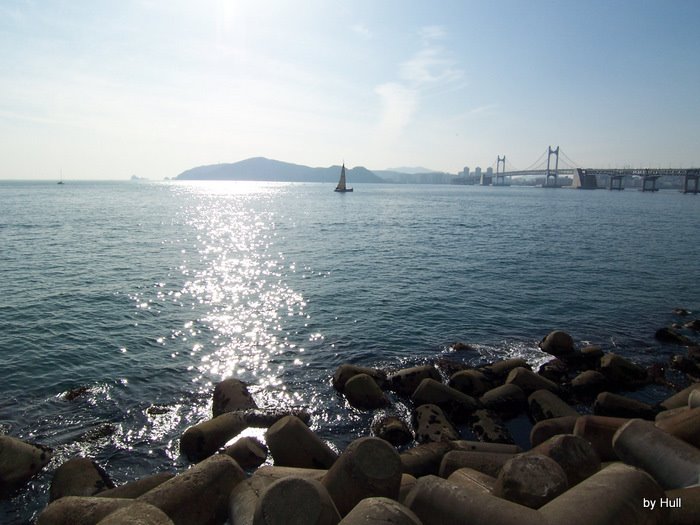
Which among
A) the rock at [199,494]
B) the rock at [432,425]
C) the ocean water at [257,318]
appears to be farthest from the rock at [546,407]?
the rock at [199,494]

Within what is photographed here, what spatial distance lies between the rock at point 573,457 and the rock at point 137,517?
16.4ft

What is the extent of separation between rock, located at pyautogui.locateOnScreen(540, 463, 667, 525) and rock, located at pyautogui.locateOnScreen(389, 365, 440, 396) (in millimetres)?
7109

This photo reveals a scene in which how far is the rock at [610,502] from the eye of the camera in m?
4.91

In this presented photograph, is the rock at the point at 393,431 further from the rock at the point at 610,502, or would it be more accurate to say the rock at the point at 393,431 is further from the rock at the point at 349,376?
the rock at the point at 610,502

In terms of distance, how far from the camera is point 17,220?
5369 centimetres

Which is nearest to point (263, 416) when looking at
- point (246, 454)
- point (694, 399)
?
point (246, 454)

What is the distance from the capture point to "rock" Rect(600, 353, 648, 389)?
13.3 m

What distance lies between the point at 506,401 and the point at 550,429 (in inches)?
87.9

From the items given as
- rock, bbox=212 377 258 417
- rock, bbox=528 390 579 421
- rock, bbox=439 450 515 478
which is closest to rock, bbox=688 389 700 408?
rock, bbox=528 390 579 421

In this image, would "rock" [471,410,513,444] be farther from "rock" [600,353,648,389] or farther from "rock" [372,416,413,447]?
"rock" [600,353,648,389]

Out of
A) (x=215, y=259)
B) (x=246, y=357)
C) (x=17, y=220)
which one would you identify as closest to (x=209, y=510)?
(x=246, y=357)

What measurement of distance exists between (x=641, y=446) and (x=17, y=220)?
211 ft

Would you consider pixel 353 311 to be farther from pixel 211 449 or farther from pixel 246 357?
pixel 211 449

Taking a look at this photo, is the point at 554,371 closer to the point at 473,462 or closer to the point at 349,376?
the point at 349,376
